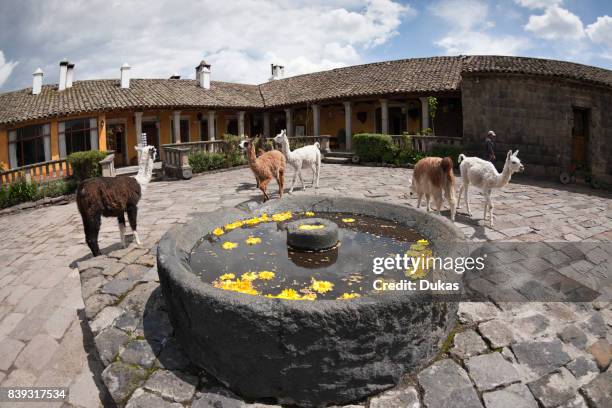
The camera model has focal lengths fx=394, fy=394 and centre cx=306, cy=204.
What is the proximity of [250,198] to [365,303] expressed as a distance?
7.39m

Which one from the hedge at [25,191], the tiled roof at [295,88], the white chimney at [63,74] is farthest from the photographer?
the white chimney at [63,74]

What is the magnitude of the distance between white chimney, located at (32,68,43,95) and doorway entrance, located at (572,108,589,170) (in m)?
23.3

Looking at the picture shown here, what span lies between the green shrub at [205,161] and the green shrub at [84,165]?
3.39 meters

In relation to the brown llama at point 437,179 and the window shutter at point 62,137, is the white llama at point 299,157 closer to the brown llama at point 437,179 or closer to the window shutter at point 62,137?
the brown llama at point 437,179

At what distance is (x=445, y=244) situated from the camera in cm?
428

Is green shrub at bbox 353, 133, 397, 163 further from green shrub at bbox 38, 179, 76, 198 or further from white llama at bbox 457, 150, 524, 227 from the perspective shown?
green shrub at bbox 38, 179, 76, 198

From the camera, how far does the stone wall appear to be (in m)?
13.0

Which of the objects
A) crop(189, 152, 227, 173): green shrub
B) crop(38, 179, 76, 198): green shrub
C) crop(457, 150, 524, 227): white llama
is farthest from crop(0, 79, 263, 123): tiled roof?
crop(457, 150, 524, 227): white llama

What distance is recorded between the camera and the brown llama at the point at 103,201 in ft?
19.0

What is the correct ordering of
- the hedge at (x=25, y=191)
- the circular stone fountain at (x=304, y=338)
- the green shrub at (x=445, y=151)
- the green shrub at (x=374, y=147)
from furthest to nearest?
1. the green shrub at (x=374, y=147)
2. the green shrub at (x=445, y=151)
3. the hedge at (x=25, y=191)
4. the circular stone fountain at (x=304, y=338)

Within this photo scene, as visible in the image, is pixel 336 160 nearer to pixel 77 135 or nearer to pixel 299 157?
pixel 299 157

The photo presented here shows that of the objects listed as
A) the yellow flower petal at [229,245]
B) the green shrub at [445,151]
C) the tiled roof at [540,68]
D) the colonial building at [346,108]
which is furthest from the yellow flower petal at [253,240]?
the tiled roof at [540,68]

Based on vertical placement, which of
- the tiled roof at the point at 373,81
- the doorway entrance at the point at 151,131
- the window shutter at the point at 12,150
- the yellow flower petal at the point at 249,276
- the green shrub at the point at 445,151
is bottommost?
the yellow flower petal at the point at 249,276

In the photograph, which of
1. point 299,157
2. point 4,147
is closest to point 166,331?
point 299,157
